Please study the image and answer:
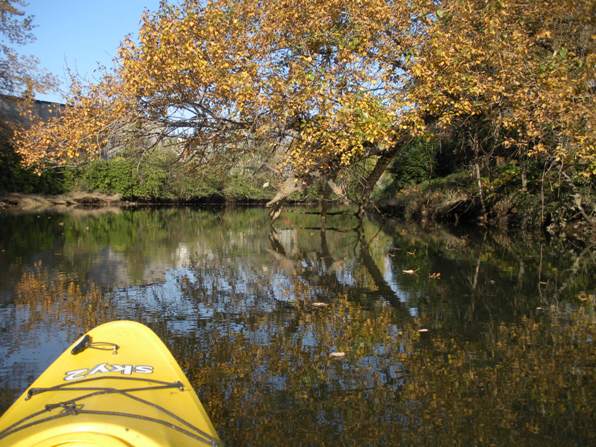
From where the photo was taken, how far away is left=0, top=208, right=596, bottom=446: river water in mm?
4590

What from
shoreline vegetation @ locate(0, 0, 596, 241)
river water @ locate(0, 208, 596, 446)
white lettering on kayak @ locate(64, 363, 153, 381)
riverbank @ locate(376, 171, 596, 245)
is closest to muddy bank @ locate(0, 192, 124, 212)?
riverbank @ locate(376, 171, 596, 245)

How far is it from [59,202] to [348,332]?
3913cm

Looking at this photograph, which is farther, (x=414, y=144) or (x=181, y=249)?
(x=414, y=144)

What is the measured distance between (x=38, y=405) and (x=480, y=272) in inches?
396

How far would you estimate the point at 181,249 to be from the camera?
53.7ft

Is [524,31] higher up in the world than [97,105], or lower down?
higher up

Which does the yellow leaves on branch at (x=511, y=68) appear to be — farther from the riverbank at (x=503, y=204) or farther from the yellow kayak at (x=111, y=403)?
→ the yellow kayak at (x=111, y=403)

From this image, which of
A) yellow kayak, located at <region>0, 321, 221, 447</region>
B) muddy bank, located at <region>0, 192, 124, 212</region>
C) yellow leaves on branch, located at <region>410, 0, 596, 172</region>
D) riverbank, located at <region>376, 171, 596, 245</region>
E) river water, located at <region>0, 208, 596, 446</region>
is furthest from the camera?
muddy bank, located at <region>0, 192, 124, 212</region>

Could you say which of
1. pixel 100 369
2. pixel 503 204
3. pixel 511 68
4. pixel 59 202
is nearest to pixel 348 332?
pixel 100 369

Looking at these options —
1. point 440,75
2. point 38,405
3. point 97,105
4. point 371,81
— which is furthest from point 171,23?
point 38,405

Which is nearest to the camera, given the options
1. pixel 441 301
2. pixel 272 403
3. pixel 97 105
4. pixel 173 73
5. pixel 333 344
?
pixel 272 403

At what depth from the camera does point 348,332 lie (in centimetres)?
723

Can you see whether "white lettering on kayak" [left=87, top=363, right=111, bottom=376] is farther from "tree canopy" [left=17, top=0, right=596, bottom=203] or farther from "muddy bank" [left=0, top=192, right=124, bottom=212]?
"muddy bank" [left=0, top=192, right=124, bottom=212]

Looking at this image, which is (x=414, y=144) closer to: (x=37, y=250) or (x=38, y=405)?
(x=37, y=250)
